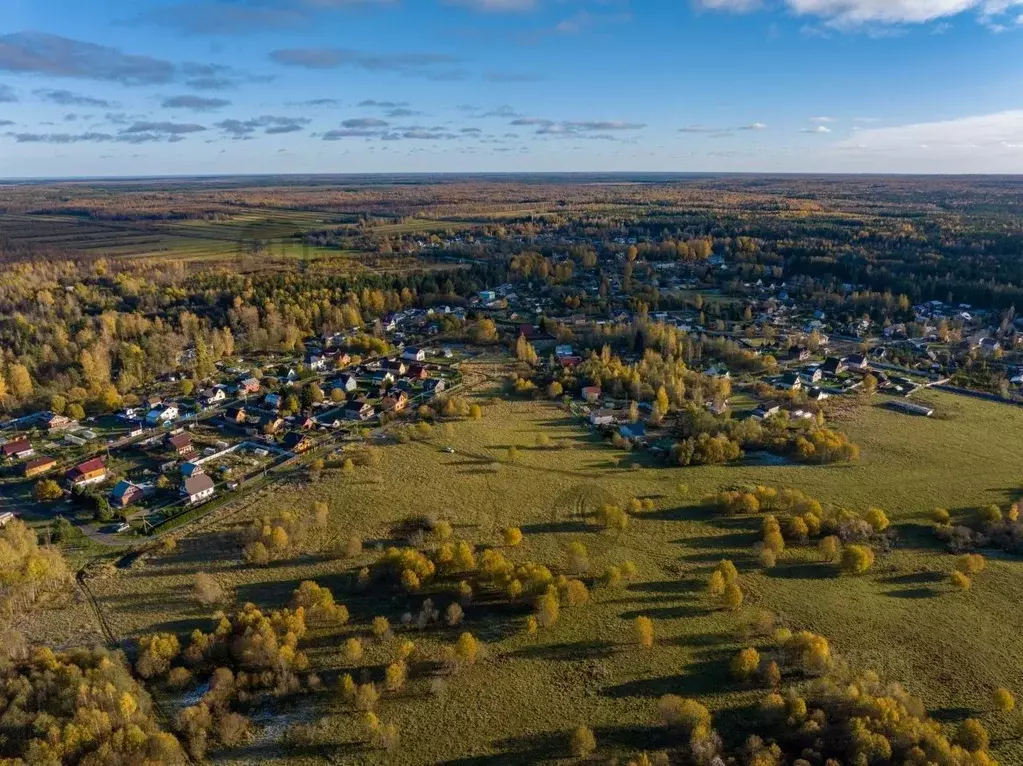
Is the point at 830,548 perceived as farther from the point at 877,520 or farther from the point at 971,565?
the point at 971,565

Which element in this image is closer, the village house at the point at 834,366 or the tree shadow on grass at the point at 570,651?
the tree shadow on grass at the point at 570,651

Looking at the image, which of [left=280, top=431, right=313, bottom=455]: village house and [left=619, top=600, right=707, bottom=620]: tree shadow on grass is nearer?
[left=619, top=600, right=707, bottom=620]: tree shadow on grass

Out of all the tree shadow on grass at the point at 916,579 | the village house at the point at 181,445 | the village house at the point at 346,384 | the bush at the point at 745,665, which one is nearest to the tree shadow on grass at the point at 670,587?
the bush at the point at 745,665

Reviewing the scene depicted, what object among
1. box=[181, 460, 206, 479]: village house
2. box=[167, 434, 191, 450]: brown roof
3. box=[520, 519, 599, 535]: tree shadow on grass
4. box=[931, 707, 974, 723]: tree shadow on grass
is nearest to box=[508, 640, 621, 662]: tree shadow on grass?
box=[520, 519, 599, 535]: tree shadow on grass

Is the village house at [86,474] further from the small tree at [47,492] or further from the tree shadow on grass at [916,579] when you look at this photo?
the tree shadow on grass at [916,579]

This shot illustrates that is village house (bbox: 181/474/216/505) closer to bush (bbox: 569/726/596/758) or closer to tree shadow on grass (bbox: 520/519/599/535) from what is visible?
tree shadow on grass (bbox: 520/519/599/535)

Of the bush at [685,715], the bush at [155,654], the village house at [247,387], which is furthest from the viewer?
the village house at [247,387]
